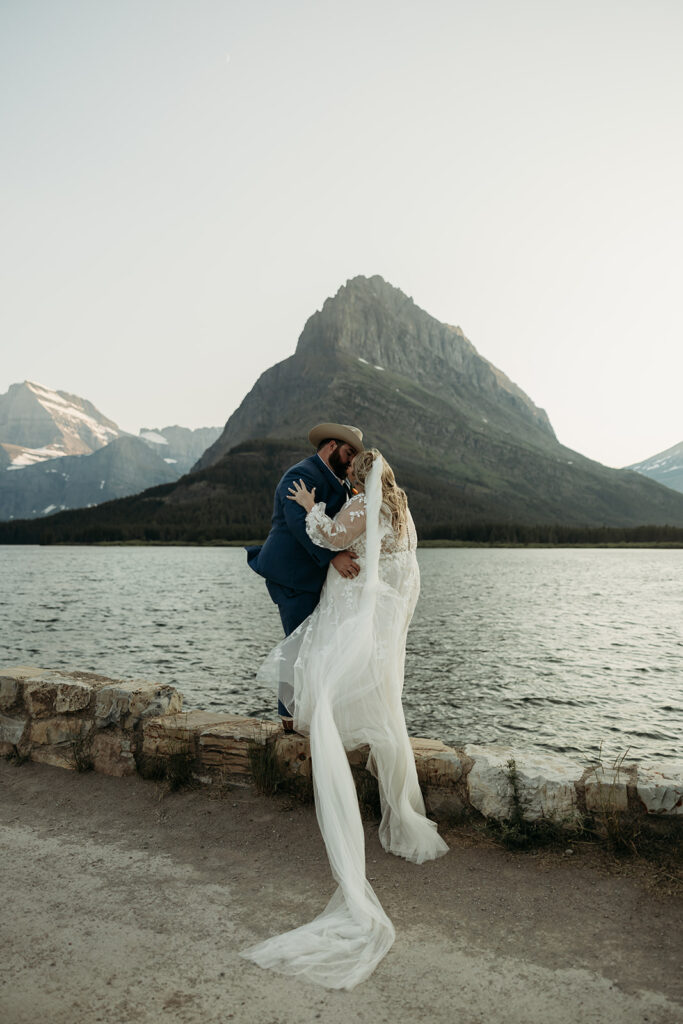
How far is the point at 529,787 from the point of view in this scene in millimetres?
5004

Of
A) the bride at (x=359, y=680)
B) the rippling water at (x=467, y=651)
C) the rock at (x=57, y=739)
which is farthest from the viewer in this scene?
the rippling water at (x=467, y=651)

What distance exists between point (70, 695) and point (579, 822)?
4889 mm

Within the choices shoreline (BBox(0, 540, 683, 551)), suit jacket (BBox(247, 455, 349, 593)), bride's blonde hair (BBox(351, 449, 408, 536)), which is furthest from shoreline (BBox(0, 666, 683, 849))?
shoreline (BBox(0, 540, 683, 551))

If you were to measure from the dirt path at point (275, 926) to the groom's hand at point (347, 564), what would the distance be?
2.02 meters

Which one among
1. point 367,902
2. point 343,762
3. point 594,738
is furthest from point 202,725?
point 594,738

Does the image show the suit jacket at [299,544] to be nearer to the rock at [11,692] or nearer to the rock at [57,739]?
the rock at [57,739]

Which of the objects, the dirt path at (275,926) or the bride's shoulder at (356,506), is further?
the bride's shoulder at (356,506)

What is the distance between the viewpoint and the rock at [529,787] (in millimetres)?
4949

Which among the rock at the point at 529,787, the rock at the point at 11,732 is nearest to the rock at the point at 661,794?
the rock at the point at 529,787

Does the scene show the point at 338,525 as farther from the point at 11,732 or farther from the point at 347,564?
the point at 11,732

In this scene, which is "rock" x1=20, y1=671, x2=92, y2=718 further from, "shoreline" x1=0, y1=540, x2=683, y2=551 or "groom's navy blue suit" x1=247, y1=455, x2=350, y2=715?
"shoreline" x1=0, y1=540, x2=683, y2=551

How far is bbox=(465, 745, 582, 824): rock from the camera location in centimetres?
495

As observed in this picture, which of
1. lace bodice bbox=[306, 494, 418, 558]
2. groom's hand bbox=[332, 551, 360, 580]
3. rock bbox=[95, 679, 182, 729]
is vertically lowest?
rock bbox=[95, 679, 182, 729]

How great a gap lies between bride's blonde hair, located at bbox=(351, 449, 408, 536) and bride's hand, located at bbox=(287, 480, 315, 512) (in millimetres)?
437
